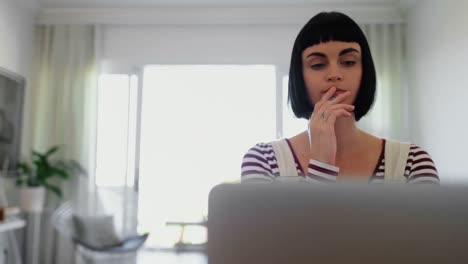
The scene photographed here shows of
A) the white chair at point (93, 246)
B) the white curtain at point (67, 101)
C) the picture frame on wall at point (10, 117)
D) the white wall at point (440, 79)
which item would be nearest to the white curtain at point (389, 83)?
the white wall at point (440, 79)

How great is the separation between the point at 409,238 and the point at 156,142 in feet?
11.3

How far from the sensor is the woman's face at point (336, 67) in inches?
22.0

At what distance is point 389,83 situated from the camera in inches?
131

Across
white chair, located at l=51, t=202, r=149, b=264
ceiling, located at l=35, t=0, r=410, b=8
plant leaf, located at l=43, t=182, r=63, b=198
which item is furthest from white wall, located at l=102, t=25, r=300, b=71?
white chair, located at l=51, t=202, r=149, b=264

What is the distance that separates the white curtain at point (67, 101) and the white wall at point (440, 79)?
2.87m

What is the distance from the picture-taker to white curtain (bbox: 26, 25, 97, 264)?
10.9ft

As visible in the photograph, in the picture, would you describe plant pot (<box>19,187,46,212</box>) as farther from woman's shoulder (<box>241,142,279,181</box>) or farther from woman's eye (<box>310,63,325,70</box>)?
woman's eye (<box>310,63,325,70</box>)

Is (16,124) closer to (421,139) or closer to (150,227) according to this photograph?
(150,227)

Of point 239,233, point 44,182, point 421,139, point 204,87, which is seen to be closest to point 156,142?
point 204,87

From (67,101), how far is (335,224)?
3533mm

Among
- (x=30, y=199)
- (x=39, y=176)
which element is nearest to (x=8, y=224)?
(x=30, y=199)

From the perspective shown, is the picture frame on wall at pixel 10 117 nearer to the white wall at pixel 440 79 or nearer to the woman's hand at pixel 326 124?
the woman's hand at pixel 326 124

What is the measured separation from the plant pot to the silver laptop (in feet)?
10.3

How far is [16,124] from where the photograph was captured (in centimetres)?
316
